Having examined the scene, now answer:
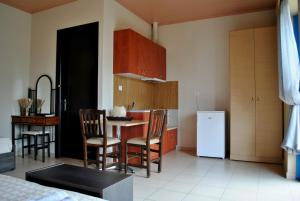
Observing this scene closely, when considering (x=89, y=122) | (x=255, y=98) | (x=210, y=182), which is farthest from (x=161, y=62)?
(x=210, y=182)

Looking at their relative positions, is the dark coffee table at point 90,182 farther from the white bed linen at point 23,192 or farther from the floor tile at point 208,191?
the floor tile at point 208,191

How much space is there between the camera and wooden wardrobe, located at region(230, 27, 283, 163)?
4.03 m

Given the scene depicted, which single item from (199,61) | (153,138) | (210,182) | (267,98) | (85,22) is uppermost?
(85,22)

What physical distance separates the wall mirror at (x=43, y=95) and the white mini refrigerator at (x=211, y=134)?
118 inches

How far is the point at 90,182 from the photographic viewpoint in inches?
69.7

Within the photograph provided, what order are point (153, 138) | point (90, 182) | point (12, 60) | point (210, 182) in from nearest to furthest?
point (90, 182)
point (210, 182)
point (153, 138)
point (12, 60)

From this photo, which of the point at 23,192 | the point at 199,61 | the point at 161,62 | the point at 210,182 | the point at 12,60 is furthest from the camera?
the point at 161,62

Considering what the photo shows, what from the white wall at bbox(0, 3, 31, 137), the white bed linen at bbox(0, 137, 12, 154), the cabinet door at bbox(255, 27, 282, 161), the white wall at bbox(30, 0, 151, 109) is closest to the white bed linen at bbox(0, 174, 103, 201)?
the white bed linen at bbox(0, 137, 12, 154)

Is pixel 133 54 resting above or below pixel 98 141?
above

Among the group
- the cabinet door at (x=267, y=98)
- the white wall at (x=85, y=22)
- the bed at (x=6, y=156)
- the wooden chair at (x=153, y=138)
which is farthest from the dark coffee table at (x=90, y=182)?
the cabinet door at (x=267, y=98)

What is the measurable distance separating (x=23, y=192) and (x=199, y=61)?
460cm

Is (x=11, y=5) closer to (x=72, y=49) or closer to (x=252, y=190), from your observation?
(x=72, y=49)

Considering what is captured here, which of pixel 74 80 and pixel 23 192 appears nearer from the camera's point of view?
pixel 23 192

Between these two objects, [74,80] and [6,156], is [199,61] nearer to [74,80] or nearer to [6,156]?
[74,80]
